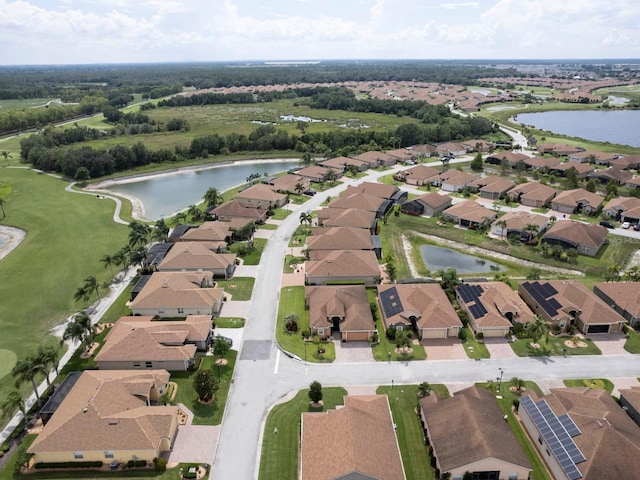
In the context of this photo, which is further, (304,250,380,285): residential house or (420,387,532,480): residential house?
(304,250,380,285): residential house

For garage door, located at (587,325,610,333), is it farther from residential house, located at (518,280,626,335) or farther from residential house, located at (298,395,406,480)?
residential house, located at (298,395,406,480)

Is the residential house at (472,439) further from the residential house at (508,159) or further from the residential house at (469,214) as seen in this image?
the residential house at (508,159)

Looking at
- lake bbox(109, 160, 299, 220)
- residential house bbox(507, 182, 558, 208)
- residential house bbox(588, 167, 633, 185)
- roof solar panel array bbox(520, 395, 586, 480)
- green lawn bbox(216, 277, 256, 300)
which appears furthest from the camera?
residential house bbox(588, 167, 633, 185)

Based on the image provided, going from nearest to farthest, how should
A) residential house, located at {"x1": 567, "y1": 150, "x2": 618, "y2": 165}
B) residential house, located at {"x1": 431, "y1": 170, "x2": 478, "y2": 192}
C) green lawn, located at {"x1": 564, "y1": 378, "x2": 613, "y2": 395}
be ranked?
1. green lawn, located at {"x1": 564, "y1": 378, "x2": 613, "y2": 395}
2. residential house, located at {"x1": 431, "y1": 170, "x2": 478, "y2": 192}
3. residential house, located at {"x1": 567, "y1": 150, "x2": 618, "y2": 165}

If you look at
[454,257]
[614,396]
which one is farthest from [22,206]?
[614,396]

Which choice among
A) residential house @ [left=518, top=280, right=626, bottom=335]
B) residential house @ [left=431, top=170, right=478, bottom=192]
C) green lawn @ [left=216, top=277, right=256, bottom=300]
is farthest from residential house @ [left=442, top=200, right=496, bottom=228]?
green lawn @ [left=216, top=277, right=256, bottom=300]

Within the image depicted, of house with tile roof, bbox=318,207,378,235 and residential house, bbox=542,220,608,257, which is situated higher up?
residential house, bbox=542,220,608,257
